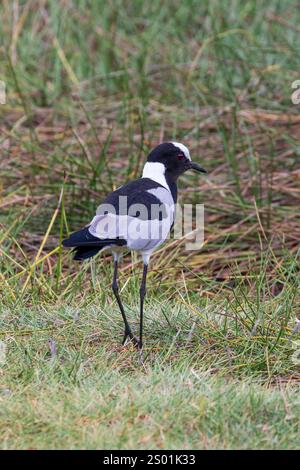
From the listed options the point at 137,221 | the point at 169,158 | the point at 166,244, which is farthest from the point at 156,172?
the point at 166,244

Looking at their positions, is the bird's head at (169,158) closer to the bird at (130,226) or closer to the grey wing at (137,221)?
the bird at (130,226)

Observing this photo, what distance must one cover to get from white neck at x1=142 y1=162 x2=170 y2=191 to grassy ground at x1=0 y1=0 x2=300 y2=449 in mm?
547

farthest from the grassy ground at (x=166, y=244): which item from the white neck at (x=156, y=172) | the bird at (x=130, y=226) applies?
the white neck at (x=156, y=172)

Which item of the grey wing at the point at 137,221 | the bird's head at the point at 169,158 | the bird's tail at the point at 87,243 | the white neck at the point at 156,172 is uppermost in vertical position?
the bird's head at the point at 169,158

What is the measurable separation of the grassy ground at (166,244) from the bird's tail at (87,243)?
36cm

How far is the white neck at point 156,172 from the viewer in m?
4.17

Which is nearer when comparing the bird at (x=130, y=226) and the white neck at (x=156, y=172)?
the bird at (x=130, y=226)

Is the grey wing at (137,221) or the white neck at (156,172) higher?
the white neck at (156,172)

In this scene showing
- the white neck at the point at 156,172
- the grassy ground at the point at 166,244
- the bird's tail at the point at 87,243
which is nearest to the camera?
the grassy ground at the point at 166,244

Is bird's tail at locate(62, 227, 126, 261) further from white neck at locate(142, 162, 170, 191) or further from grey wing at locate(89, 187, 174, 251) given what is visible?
white neck at locate(142, 162, 170, 191)

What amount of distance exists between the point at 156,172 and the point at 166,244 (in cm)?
108

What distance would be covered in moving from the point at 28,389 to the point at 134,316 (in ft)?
2.89
